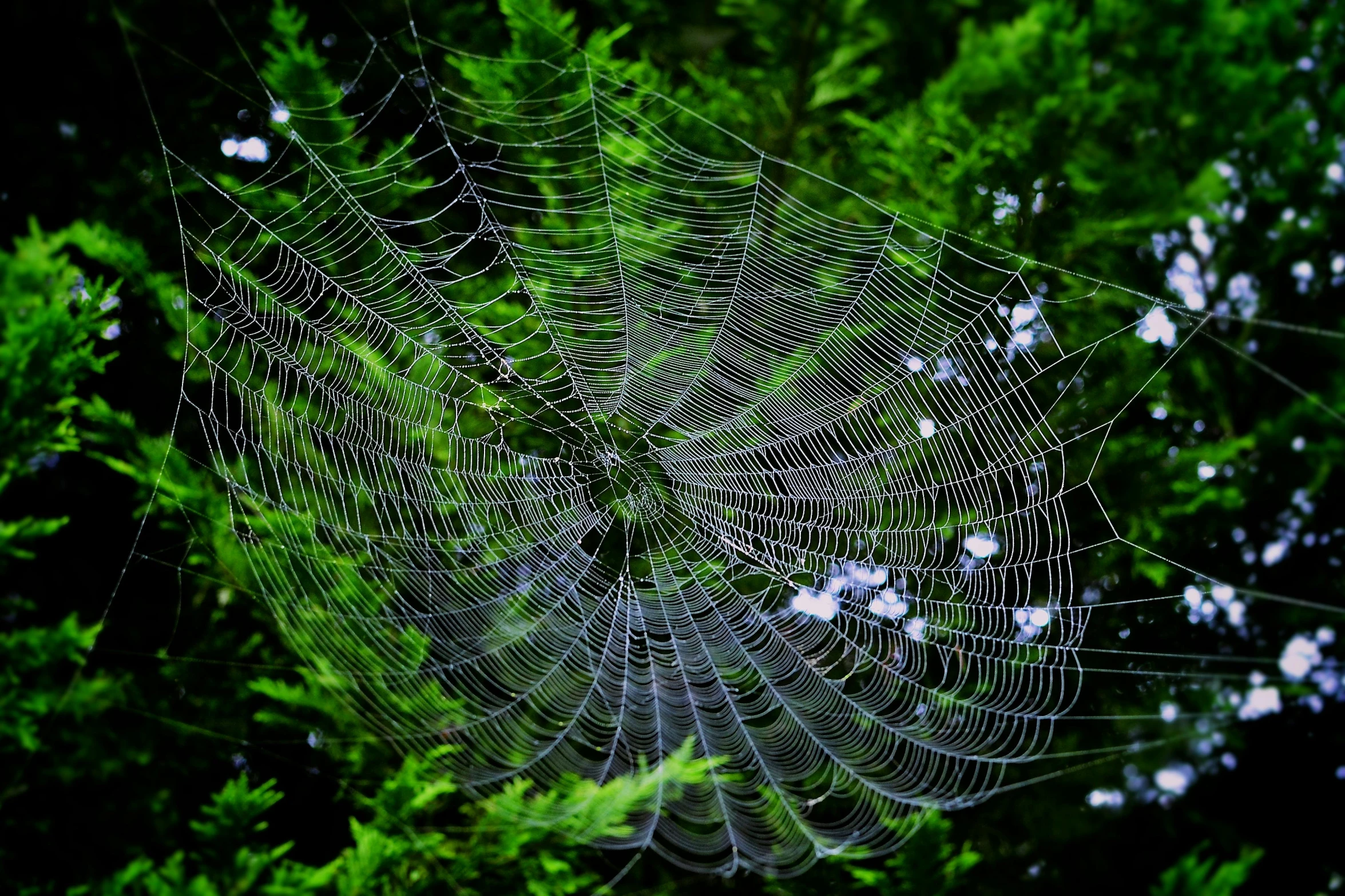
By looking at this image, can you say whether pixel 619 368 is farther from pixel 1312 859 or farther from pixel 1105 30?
pixel 1312 859

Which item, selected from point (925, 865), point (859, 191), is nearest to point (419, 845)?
point (925, 865)

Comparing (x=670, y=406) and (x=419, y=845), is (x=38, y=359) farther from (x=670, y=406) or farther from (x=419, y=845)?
(x=670, y=406)

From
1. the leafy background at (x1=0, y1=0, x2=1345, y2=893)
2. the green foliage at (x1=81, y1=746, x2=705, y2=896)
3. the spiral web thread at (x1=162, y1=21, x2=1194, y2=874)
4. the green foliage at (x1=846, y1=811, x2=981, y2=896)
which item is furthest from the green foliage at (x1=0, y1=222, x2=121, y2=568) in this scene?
the green foliage at (x1=846, y1=811, x2=981, y2=896)

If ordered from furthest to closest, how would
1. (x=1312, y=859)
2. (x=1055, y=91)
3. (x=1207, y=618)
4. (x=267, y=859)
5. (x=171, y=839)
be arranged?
(x=1055, y=91)
(x=1207, y=618)
(x=1312, y=859)
(x=171, y=839)
(x=267, y=859)

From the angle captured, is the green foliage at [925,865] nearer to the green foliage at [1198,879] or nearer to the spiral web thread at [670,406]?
the spiral web thread at [670,406]

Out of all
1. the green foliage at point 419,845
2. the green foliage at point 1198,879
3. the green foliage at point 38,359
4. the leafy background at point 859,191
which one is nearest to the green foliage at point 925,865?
the leafy background at point 859,191

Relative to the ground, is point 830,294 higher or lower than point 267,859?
higher

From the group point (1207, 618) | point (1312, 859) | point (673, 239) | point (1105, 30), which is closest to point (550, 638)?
point (673, 239)
